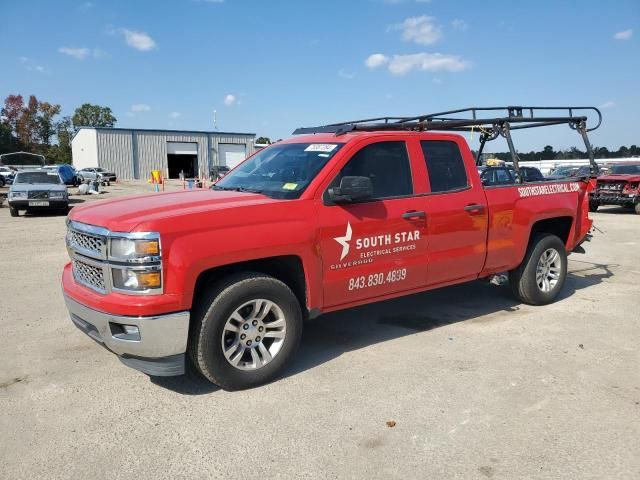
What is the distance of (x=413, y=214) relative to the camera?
452 cm

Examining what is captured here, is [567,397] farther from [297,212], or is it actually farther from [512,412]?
[297,212]

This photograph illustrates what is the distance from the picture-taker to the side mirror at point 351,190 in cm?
397

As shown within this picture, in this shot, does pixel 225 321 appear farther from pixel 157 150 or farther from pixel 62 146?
pixel 62 146

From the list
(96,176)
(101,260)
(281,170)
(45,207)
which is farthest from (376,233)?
(96,176)

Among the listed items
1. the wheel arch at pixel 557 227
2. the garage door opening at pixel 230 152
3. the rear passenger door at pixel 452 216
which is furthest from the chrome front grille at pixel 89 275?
the garage door opening at pixel 230 152

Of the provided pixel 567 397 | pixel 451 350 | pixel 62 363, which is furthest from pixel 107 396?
pixel 567 397

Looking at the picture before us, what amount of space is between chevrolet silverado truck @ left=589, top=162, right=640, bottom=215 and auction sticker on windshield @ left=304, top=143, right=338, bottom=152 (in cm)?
1542

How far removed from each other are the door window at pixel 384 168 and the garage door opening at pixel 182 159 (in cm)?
5383

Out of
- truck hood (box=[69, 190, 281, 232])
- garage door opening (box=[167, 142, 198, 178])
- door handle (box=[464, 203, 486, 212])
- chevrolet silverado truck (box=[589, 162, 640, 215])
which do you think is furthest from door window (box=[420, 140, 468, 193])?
garage door opening (box=[167, 142, 198, 178])

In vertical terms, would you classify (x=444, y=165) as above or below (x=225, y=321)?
above

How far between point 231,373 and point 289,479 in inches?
44.1

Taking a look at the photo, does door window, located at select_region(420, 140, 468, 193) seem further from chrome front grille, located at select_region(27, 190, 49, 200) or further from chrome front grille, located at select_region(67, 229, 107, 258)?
chrome front grille, located at select_region(27, 190, 49, 200)

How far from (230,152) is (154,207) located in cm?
5585

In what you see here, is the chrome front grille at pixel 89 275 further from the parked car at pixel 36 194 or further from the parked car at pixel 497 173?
the parked car at pixel 36 194
